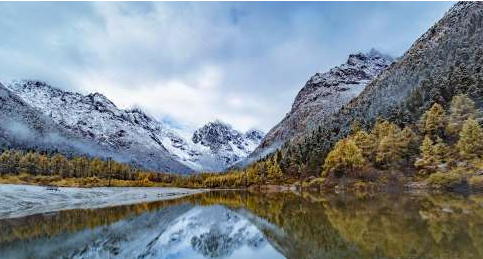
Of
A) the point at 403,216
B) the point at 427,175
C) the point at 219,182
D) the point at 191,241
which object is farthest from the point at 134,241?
the point at 219,182

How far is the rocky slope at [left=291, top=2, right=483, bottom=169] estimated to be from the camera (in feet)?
333

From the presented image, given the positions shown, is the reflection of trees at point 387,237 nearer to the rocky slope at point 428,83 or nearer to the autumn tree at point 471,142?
the autumn tree at point 471,142

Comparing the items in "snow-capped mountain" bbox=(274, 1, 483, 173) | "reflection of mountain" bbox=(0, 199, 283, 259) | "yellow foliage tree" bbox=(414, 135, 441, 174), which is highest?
"snow-capped mountain" bbox=(274, 1, 483, 173)

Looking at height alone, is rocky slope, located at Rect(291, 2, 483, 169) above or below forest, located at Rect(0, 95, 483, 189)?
above

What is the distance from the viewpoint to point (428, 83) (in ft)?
381

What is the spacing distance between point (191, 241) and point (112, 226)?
468 inches

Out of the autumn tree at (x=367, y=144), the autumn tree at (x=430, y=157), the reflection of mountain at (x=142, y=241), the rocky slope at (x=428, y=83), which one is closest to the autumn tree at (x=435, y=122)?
the autumn tree at (x=430, y=157)

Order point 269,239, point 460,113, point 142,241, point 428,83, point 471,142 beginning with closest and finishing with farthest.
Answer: point 269,239
point 142,241
point 471,142
point 460,113
point 428,83

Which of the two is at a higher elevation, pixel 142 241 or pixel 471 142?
pixel 471 142

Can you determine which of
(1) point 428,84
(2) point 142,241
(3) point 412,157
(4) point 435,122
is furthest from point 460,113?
(2) point 142,241

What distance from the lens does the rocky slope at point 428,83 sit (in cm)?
10144

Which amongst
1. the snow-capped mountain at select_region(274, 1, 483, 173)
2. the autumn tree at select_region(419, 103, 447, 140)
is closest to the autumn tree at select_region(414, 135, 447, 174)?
the autumn tree at select_region(419, 103, 447, 140)

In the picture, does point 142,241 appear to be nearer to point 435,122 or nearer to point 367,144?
point 435,122

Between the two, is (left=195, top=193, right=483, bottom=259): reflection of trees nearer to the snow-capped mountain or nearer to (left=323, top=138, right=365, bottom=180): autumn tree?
(left=323, top=138, right=365, bottom=180): autumn tree
